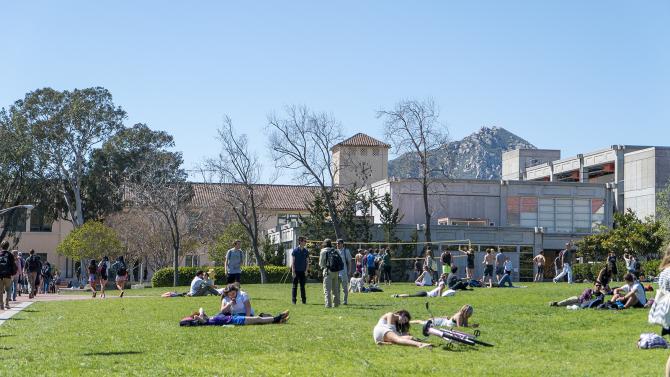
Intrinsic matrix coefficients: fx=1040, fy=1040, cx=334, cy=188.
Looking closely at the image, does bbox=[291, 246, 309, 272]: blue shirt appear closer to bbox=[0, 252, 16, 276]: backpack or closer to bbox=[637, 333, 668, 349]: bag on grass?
bbox=[0, 252, 16, 276]: backpack

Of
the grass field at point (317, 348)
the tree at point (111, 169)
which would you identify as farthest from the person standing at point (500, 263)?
the tree at point (111, 169)

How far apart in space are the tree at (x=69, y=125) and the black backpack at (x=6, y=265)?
56335 mm

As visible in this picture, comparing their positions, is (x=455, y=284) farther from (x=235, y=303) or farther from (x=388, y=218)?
(x=388, y=218)

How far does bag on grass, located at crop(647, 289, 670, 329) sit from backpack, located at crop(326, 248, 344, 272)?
14.8 m

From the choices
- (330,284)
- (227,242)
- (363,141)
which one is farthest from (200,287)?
(363,141)

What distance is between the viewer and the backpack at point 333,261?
25.5 meters

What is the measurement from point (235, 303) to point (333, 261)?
5.34 meters

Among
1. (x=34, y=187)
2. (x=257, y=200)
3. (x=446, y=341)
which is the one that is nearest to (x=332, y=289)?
(x=446, y=341)

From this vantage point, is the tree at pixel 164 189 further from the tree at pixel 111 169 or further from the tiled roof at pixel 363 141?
the tiled roof at pixel 363 141

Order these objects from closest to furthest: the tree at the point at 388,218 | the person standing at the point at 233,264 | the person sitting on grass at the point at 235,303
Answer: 1. the person sitting on grass at the point at 235,303
2. the person standing at the point at 233,264
3. the tree at the point at 388,218

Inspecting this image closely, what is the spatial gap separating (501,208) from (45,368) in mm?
62096

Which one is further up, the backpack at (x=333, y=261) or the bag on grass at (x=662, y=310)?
the backpack at (x=333, y=261)

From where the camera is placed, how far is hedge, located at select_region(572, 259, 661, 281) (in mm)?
50219

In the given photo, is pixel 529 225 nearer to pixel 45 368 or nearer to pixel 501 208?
pixel 501 208
